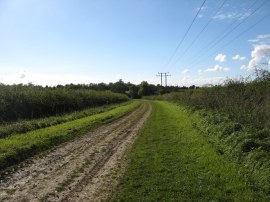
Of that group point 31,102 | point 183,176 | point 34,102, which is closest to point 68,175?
point 183,176

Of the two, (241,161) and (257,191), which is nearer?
(257,191)

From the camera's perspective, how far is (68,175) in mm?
9805

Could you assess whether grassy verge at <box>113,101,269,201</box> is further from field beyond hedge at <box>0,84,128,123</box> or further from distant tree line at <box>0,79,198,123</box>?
distant tree line at <box>0,79,198,123</box>

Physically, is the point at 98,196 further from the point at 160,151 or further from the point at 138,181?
the point at 160,151

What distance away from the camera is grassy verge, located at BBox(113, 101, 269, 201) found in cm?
796

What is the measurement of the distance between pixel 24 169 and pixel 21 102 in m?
17.9

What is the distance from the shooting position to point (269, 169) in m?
9.00

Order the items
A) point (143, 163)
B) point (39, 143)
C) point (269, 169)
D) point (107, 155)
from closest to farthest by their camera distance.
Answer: point (269, 169) < point (143, 163) < point (107, 155) < point (39, 143)

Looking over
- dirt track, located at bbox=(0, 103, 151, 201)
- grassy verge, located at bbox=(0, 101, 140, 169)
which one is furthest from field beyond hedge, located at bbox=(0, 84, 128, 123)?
dirt track, located at bbox=(0, 103, 151, 201)

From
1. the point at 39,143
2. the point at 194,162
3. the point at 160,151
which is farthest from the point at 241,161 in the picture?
the point at 39,143

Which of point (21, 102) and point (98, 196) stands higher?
point (21, 102)

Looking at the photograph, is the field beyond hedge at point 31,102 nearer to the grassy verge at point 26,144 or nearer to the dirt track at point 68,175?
the grassy verge at point 26,144

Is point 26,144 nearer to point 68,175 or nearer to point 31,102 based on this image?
point 68,175

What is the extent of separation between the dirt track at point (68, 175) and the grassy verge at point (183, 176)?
58 centimetres
